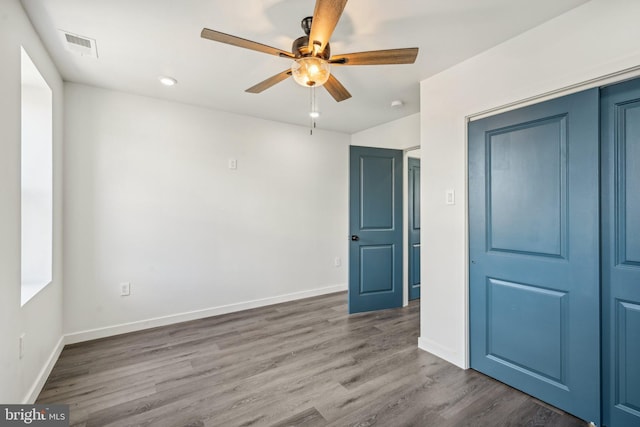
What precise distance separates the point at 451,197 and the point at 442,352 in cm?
138

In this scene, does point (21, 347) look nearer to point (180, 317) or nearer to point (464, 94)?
point (180, 317)

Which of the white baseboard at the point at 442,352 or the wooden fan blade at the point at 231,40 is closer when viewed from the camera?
the wooden fan blade at the point at 231,40

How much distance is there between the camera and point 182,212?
334 centimetres

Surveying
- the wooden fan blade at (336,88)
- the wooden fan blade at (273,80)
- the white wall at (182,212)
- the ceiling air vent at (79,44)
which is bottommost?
the white wall at (182,212)

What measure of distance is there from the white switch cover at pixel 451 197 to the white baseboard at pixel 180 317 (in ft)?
8.37

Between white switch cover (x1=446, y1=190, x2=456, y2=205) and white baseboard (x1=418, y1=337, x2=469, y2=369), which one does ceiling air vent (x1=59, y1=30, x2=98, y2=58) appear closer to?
white switch cover (x1=446, y1=190, x2=456, y2=205)

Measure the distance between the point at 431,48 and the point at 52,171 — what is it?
3308 millimetres

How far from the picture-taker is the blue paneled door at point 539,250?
1.75 meters

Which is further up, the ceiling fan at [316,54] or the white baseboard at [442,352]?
the ceiling fan at [316,54]

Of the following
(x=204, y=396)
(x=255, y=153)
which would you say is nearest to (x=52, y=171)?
(x=255, y=153)

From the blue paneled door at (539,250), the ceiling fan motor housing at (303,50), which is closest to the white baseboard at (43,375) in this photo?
the ceiling fan motor housing at (303,50)

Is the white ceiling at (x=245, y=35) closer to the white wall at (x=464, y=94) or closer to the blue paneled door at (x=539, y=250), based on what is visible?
the white wall at (x=464, y=94)

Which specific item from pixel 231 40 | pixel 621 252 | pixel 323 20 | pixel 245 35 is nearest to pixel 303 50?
pixel 323 20
